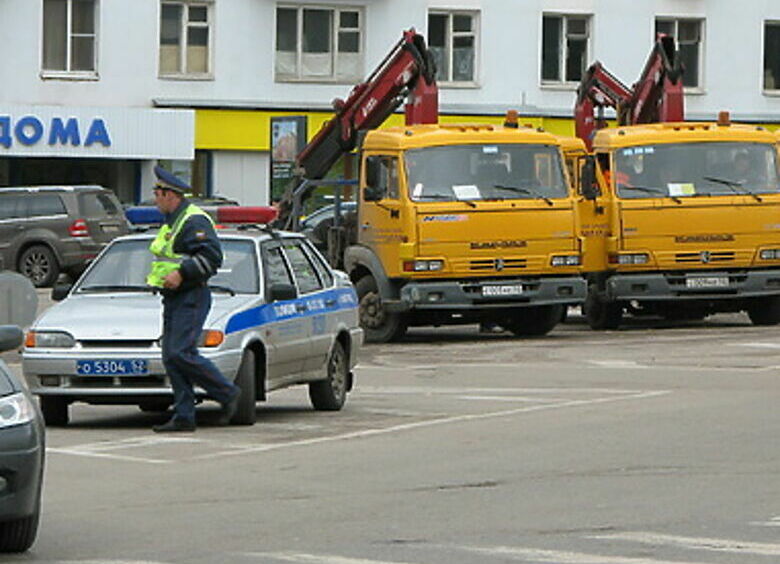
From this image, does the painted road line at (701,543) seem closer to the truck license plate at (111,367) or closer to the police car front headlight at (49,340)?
the truck license plate at (111,367)

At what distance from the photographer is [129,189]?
51188 mm

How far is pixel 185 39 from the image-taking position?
168ft

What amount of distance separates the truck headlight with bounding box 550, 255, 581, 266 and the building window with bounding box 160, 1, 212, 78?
24353 mm

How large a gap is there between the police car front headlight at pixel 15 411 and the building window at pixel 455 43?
43980 mm

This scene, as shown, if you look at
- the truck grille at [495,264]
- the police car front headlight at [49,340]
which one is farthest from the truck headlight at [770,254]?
the police car front headlight at [49,340]

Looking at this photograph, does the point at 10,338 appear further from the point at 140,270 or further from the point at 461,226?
the point at 461,226

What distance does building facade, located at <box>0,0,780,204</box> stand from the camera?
49.7m

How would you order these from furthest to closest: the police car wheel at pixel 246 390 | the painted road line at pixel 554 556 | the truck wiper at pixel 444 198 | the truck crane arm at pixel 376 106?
the truck crane arm at pixel 376 106
the truck wiper at pixel 444 198
the police car wheel at pixel 246 390
the painted road line at pixel 554 556

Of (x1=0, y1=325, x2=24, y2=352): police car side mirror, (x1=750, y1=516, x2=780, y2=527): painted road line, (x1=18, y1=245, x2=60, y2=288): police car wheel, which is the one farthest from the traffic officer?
(x1=18, y1=245, x2=60, y2=288): police car wheel

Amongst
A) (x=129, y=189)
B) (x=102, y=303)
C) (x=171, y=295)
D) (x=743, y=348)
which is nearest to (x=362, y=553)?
(x=171, y=295)

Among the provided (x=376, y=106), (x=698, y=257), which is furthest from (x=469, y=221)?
(x=376, y=106)

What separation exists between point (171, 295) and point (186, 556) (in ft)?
18.7

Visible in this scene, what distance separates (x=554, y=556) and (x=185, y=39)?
4233 cm

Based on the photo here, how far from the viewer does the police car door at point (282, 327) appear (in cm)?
1659
